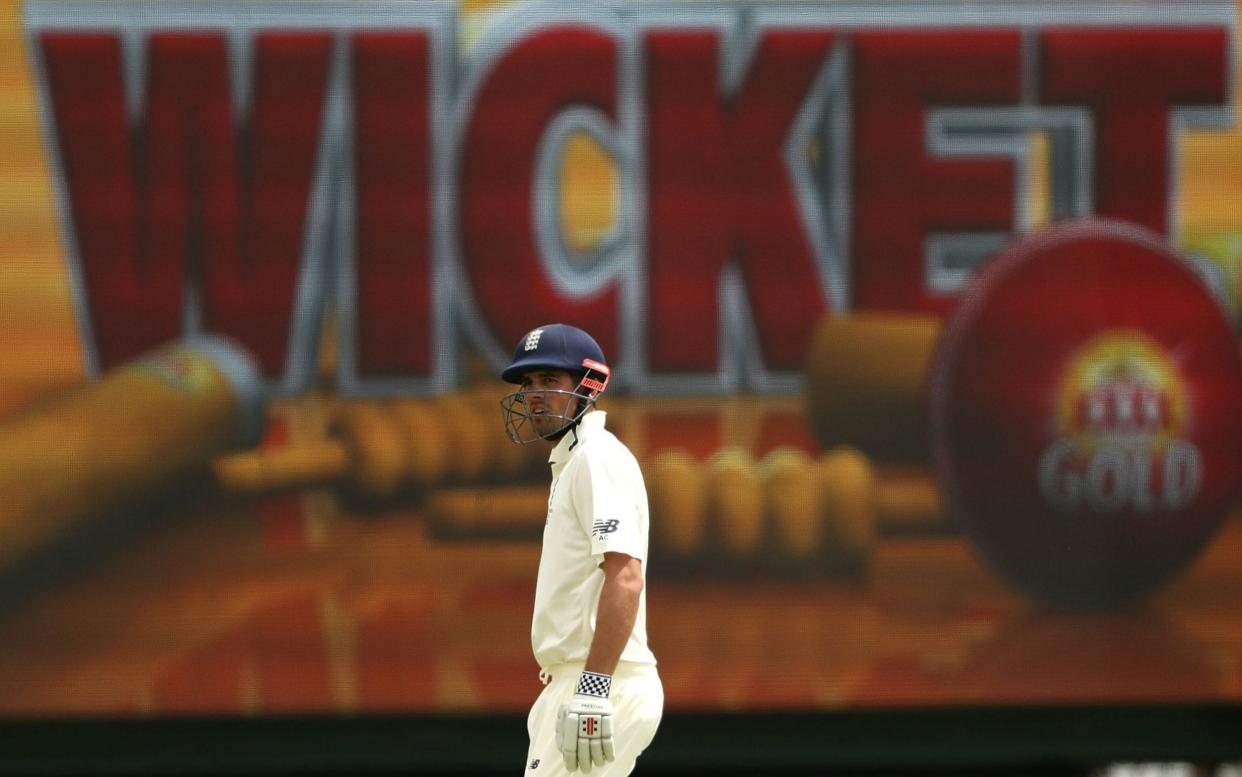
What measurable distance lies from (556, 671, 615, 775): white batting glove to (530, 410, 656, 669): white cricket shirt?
5.6 inches

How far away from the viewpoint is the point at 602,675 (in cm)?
323

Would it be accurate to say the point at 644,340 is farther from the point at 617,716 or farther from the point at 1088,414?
the point at 617,716

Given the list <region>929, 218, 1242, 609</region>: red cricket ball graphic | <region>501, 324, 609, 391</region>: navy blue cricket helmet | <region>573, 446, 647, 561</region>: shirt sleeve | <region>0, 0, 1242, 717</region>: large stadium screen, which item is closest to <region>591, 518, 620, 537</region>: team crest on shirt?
<region>573, 446, 647, 561</region>: shirt sleeve

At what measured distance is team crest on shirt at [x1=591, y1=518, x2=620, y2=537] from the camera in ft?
10.8

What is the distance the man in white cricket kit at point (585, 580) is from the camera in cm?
323

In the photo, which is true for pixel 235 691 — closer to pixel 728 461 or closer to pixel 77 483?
pixel 77 483

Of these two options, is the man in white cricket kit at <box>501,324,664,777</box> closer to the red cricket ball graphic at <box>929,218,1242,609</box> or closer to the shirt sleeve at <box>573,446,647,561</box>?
the shirt sleeve at <box>573,446,647,561</box>

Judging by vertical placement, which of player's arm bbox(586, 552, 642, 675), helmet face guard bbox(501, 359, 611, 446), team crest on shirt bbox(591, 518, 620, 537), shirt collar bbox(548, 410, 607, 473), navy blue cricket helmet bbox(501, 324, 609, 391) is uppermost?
navy blue cricket helmet bbox(501, 324, 609, 391)

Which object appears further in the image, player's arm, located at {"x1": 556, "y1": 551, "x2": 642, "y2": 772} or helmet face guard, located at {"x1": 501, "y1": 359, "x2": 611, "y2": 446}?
helmet face guard, located at {"x1": 501, "y1": 359, "x2": 611, "y2": 446}

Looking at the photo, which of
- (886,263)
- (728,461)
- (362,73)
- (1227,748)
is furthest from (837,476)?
(362,73)

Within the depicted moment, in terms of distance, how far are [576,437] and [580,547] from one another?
0.23 metres

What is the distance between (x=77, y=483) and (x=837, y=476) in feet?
8.59

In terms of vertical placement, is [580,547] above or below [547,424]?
below

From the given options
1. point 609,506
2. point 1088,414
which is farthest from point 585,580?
point 1088,414
